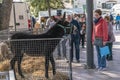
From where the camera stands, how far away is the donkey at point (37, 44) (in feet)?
29.8

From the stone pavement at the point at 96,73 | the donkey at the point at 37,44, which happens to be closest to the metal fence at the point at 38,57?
the donkey at the point at 37,44

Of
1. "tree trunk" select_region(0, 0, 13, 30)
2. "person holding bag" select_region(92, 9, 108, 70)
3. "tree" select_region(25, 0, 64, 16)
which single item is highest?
"tree" select_region(25, 0, 64, 16)

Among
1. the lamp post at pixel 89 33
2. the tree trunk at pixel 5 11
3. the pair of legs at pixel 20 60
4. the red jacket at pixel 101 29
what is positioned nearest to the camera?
the pair of legs at pixel 20 60

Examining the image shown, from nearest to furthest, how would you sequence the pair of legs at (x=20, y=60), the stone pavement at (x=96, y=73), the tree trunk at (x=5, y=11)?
the pair of legs at (x=20, y=60) < the stone pavement at (x=96, y=73) < the tree trunk at (x=5, y=11)

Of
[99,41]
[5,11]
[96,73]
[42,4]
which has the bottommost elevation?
[96,73]

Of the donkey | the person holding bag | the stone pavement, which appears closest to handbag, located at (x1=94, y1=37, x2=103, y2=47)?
the person holding bag

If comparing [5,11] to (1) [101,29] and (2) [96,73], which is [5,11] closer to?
(1) [101,29]

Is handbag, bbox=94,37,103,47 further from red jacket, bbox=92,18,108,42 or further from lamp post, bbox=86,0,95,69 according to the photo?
lamp post, bbox=86,0,95,69

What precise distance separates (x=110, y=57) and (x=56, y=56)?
155 inches

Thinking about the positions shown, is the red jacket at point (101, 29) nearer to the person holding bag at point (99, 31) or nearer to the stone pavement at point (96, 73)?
the person holding bag at point (99, 31)

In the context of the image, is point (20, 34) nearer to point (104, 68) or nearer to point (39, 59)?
point (39, 59)

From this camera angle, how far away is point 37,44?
9.00 m

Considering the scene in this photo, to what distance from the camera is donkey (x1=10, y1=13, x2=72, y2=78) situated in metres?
9.09

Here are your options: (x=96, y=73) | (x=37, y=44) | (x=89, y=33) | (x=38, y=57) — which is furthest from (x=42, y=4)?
(x=37, y=44)
